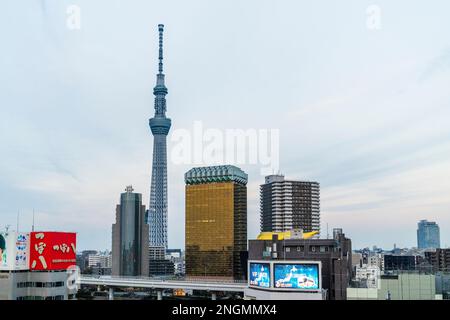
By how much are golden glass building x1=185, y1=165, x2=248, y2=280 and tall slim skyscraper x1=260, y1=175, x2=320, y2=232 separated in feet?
43.6

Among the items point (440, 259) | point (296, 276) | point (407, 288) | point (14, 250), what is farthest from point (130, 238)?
point (407, 288)

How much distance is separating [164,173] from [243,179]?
58.4 meters

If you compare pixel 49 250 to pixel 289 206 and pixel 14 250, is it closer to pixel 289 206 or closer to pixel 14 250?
pixel 14 250

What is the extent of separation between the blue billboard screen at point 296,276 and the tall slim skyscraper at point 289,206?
375 feet

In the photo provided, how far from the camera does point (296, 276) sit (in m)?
31.5

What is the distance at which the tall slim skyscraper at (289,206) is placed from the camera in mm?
146750

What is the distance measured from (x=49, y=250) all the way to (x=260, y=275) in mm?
20863

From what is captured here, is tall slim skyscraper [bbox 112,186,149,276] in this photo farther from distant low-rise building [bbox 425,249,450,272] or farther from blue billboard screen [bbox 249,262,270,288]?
blue billboard screen [bbox 249,262,270,288]

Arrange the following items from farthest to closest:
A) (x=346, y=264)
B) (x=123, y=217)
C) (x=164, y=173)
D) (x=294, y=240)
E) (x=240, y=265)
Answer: (x=164, y=173)
(x=123, y=217)
(x=240, y=265)
(x=294, y=240)
(x=346, y=264)

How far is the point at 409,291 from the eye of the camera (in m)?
30.2

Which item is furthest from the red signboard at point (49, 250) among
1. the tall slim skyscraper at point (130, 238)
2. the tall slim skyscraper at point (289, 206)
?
the tall slim skyscraper at point (130, 238)
